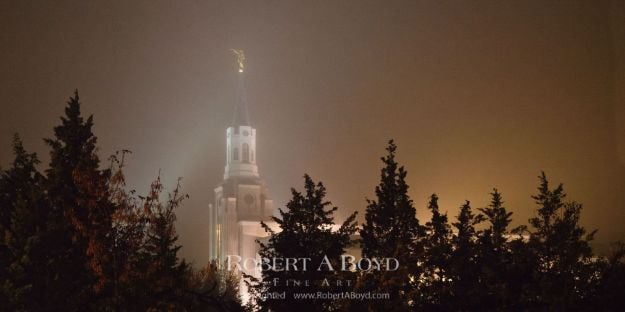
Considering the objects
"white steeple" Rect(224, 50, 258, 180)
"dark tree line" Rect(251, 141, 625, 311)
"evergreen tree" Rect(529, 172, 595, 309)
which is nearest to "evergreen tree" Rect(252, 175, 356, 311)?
"dark tree line" Rect(251, 141, 625, 311)

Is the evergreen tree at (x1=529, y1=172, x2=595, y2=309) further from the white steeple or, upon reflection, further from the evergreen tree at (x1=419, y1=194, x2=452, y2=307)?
the white steeple

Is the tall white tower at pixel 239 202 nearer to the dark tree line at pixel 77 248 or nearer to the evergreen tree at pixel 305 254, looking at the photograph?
the evergreen tree at pixel 305 254

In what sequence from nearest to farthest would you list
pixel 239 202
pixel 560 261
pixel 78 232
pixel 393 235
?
pixel 78 232
pixel 560 261
pixel 393 235
pixel 239 202

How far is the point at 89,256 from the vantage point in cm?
1686

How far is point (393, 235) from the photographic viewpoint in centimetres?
2553

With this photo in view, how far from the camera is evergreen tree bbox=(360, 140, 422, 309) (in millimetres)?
23208

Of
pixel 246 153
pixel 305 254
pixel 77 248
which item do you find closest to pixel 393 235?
pixel 305 254

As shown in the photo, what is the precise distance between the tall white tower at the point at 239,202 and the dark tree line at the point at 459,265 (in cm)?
4866

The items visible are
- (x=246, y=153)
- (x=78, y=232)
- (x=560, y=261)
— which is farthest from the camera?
(x=246, y=153)

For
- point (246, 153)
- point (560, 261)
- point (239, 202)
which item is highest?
point (246, 153)

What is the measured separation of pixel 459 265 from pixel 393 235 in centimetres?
282

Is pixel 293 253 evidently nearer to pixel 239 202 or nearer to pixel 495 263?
pixel 495 263

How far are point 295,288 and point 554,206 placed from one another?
10.1 m

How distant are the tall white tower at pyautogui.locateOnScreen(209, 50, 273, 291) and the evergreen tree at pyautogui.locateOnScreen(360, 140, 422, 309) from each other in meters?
47.5
